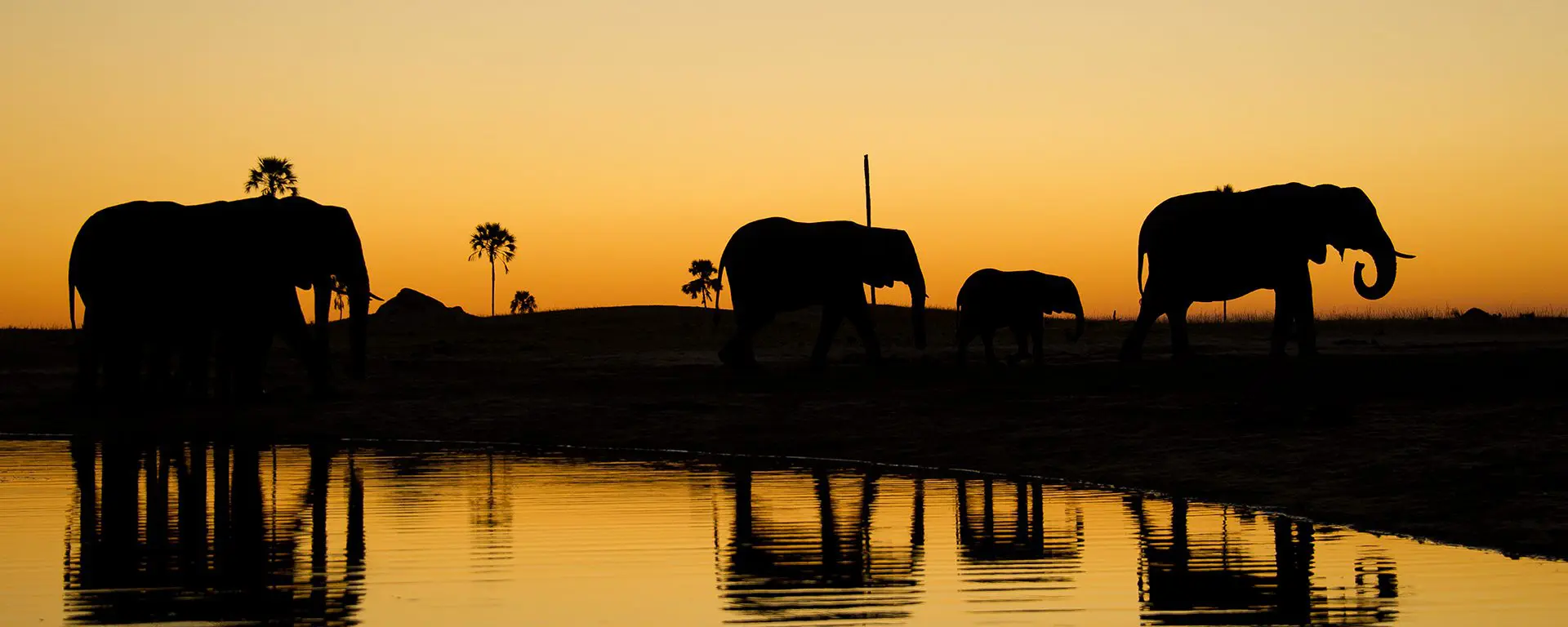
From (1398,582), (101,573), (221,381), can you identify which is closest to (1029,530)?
(1398,582)

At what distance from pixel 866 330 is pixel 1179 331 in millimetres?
5407

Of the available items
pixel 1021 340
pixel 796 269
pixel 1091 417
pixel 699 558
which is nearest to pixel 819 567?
pixel 699 558

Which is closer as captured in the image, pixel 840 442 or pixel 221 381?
pixel 840 442

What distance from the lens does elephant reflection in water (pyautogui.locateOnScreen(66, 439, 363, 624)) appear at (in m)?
9.30

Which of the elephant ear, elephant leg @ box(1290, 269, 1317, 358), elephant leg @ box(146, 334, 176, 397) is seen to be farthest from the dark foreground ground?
the elephant ear

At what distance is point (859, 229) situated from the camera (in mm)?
30938

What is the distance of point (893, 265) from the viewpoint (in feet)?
103

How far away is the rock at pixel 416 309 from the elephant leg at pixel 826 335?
25.1m

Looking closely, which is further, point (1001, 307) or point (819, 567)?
point (1001, 307)

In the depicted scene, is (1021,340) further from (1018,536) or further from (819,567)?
(819,567)

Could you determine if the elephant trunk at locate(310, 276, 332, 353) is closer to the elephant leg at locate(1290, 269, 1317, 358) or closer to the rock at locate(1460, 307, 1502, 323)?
the elephant leg at locate(1290, 269, 1317, 358)

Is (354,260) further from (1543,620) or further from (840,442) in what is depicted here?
(1543,620)

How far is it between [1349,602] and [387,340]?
39.0 metres

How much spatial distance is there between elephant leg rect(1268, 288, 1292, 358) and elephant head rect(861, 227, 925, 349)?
6.89m
